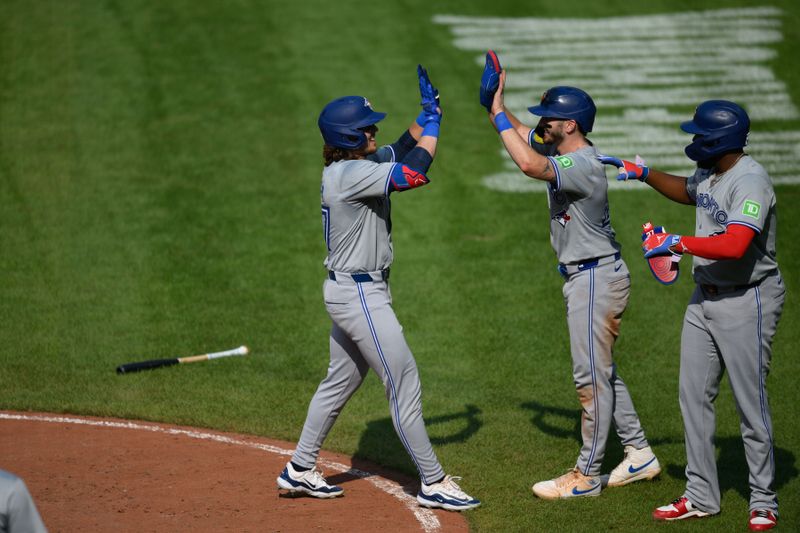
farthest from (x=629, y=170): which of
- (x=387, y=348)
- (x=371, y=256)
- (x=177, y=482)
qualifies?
(x=177, y=482)

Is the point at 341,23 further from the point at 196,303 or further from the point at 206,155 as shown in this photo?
the point at 196,303

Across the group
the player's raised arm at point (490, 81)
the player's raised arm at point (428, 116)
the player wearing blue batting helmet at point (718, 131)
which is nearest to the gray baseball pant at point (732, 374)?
the player wearing blue batting helmet at point (718, 131)

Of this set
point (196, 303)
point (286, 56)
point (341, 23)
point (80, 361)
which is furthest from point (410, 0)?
point (80, 361)

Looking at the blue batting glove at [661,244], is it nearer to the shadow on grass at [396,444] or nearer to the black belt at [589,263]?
the black belt at [589,263]

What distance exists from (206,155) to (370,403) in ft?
19.7

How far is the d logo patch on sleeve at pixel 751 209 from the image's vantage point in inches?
230

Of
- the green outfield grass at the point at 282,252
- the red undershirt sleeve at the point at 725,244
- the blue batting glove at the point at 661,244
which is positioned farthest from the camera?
the green outfield grass at the point at 282,252

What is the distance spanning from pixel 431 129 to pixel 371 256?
878 millimetres

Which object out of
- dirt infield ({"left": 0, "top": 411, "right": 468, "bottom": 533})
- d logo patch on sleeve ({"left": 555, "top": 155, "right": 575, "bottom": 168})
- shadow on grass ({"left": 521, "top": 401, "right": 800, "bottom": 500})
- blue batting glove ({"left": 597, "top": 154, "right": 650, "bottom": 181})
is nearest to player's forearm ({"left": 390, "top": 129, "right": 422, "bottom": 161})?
d logo patch on sleeve ({"left": 555, "top": 155, "right": 575, "bottom": 168})

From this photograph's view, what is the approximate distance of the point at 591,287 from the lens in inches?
260

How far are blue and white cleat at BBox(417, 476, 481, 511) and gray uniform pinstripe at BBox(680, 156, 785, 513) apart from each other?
1.34 metres

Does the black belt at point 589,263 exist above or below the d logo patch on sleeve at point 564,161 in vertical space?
below

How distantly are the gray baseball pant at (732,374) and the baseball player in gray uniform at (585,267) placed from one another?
0.52 meters

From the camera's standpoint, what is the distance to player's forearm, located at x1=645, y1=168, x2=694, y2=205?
6660mm
